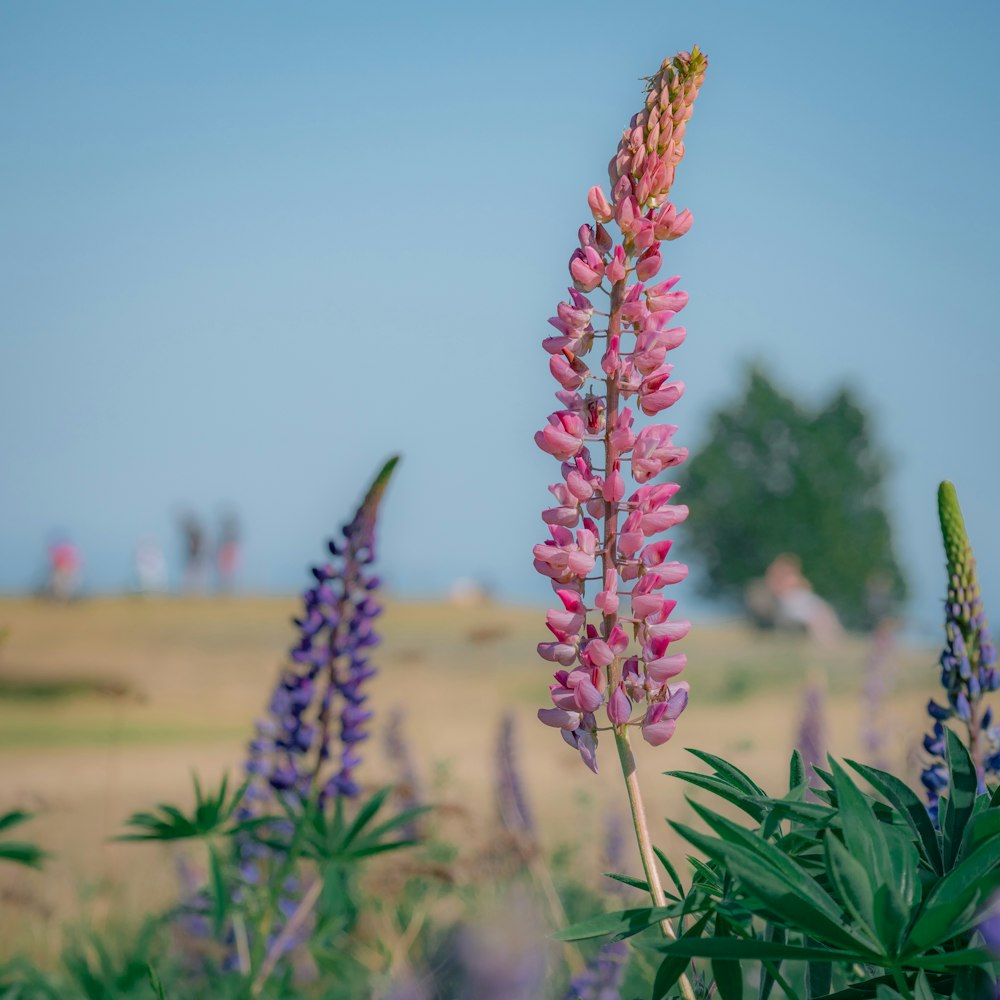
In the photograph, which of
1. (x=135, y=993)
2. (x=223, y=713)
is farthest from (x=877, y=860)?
(x=223, y=713)

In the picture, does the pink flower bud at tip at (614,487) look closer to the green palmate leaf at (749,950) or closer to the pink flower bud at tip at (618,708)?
the pink flower bud at tip at (618,708)

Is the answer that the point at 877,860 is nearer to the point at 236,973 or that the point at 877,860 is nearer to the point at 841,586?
the point at 236,973

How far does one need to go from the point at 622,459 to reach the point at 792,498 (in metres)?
43.0

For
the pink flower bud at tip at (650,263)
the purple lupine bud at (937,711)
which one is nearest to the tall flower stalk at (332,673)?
the purple lupine bud at (937,711)

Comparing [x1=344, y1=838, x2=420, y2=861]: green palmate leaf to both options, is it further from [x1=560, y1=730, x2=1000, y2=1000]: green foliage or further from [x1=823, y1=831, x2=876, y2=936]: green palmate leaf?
[x1=823, y1=831, x2=876, y2=936]: green palmate leaf

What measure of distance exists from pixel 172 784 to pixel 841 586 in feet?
115

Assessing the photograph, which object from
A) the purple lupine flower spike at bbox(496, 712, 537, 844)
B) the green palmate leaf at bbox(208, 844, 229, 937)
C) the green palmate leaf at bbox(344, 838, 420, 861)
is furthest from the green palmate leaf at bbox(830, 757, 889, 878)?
the purple lupine flower spike at bbox(496, 712, 537, 844)

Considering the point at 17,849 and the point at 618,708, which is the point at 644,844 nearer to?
the point at 618,708

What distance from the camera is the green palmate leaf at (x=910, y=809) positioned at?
152 centimetres

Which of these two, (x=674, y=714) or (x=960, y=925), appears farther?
(x=674, y=714)

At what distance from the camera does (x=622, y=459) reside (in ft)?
5.57

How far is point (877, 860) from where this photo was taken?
123 centimetres

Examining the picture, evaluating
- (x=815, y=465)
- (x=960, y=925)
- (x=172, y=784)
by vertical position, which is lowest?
(x=172, y=784)

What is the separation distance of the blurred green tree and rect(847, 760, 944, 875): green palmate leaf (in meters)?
40.9
